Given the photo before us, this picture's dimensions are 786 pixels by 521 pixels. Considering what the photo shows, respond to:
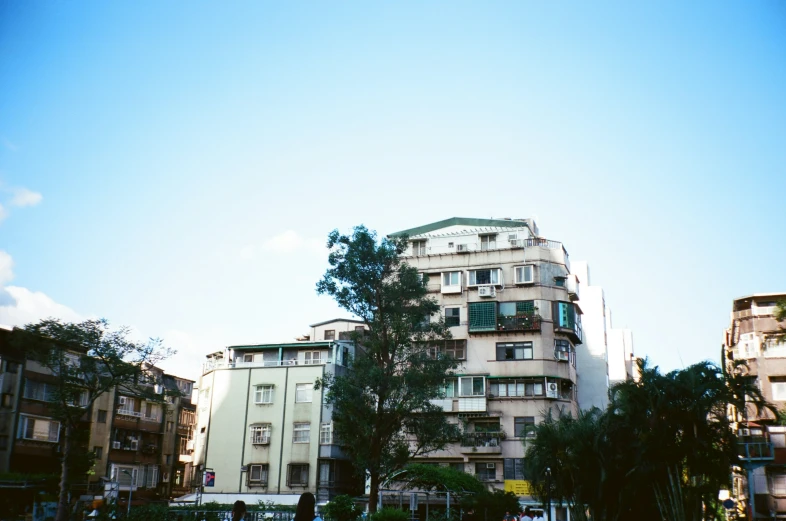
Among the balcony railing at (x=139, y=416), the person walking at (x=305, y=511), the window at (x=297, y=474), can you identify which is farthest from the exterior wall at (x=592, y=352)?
the person walking at (x=305, y=511)

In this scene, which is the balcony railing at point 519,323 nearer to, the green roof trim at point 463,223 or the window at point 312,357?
the green roof trim at point 463,223

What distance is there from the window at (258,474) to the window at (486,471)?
1416 centimetres

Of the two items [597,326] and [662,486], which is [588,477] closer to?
[662,486]

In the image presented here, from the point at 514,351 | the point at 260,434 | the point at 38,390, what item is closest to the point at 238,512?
the point at 514,351

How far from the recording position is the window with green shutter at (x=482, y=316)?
50.2 metres

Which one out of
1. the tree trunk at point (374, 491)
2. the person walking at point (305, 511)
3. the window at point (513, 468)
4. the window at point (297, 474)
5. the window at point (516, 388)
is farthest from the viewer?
the window at point (516, 388)

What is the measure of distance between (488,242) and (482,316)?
641 centimetres

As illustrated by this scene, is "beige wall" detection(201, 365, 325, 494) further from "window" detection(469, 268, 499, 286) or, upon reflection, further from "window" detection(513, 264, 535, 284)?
"window" detection(513, 264, 535, 284)

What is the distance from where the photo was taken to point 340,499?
32438 mm

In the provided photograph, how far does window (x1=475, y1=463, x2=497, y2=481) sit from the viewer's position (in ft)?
154

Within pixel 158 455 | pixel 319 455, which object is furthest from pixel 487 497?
pixel 158 455

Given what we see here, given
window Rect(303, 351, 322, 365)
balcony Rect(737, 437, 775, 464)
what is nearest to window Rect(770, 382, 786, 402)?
balcony Rect(737, 437, 775, 464)

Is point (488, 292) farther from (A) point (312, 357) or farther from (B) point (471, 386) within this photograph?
(A) point (312, 357)

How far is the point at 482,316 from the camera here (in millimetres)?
50719
